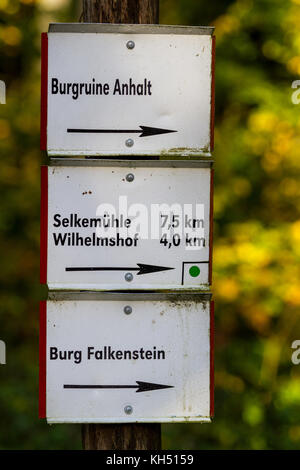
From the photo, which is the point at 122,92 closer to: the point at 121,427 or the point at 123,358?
the point at 123,358

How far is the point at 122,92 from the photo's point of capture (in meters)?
2.43

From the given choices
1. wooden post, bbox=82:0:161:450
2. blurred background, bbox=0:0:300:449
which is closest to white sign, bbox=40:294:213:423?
wooden post, bbox=82:0:161:450

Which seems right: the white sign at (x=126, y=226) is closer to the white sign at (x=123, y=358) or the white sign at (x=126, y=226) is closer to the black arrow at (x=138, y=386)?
the white sign at (x=123, y=358)

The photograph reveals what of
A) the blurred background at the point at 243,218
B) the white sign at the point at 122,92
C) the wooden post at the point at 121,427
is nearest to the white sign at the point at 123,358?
the wooden post at the point at 121,427

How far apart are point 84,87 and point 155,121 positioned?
297mm

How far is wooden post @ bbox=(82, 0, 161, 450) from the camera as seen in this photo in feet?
8.19

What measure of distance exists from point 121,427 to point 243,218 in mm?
5185

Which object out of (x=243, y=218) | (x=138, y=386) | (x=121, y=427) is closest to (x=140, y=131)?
(x=138, y=386)

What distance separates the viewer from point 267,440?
230 inches

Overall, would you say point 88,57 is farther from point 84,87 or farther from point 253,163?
point 253,163

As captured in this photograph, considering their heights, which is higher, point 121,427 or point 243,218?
point 243,218

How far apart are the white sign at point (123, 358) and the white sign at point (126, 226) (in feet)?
Answer: 0.30
